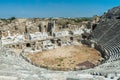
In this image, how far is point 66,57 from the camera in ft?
119

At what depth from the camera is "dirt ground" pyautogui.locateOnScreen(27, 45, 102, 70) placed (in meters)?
33.0

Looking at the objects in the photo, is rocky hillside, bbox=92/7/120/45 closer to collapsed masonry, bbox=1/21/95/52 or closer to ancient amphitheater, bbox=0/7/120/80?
ancient amphitheater, bbox=0/7/120/80

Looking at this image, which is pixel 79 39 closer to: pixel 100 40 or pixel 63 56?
pixel 100 40

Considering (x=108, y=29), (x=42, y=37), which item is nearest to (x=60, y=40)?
(x=42, y=37)

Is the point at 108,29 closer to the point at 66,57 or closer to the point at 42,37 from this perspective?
the point at 42,37

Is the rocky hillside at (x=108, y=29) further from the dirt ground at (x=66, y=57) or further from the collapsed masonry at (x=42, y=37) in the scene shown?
the dirt ground at (x=66, y=57)

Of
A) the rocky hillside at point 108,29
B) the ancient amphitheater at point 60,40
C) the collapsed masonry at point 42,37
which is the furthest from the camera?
the collapsed masonry at point 42,37

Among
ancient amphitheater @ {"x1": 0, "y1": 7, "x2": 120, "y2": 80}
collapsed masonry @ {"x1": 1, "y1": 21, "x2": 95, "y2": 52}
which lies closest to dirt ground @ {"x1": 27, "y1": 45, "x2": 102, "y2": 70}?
ancient amphitheater @ {"x1": 0, "y1": 7, "x2": 120, "y2": 80}

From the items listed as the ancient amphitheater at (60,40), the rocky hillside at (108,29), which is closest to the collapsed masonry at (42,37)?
the ancient amphitheater at (60,40)

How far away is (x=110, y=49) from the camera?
35656 mm

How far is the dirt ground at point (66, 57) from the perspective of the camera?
33031 mm

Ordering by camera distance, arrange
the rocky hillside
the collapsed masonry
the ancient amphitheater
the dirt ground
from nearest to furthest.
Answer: the dirt ground, the ancient amphitheater, the rocky hillside, the collapsed masonry

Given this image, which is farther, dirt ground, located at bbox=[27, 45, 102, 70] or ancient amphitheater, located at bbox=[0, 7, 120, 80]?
ancient amphitheater, located at bbox=[0, 7, 120, 80]

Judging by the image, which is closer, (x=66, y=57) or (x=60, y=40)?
(x=66, y=57)
